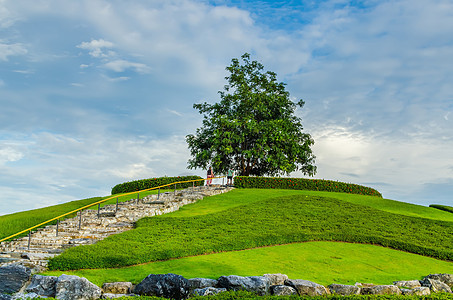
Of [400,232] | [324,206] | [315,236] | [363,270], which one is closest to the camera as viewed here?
[363,270]

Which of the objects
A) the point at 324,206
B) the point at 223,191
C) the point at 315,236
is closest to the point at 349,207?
the point at 324,206

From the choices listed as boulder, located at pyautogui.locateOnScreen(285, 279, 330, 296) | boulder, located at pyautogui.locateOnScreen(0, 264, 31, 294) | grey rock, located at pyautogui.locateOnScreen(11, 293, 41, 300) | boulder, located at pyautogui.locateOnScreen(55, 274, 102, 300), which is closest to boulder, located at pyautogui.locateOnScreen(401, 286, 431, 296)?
boulder, located at pyautogui.locateOnScreen(285, 279, 330, 296)

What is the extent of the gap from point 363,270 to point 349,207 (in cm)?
924

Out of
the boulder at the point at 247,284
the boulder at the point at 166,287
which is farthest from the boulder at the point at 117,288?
the boulder at the point at 247,284

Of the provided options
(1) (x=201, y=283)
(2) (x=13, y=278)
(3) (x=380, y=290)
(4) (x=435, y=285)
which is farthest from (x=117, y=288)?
(4) (x=435, y=285)

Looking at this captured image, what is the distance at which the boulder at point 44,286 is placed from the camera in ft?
31.6

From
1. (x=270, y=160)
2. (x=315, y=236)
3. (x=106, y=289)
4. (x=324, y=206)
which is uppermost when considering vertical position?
(x=270, y=160)

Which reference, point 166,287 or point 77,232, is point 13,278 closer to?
point 166,287

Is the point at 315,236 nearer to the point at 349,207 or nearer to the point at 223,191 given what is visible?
the point at 349,207

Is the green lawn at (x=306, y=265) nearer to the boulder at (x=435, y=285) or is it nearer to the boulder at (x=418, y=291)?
the boulder at (x=435, y=285)

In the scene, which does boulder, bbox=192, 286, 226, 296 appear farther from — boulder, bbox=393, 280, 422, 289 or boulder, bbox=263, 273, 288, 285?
boulder, bbox=393, 280, 422, 289

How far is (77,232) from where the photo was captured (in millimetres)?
15734

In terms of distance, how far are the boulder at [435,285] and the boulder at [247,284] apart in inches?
183

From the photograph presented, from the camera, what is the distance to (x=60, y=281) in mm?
9508
